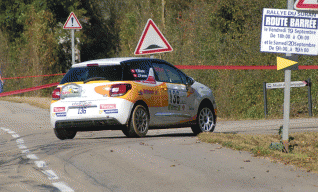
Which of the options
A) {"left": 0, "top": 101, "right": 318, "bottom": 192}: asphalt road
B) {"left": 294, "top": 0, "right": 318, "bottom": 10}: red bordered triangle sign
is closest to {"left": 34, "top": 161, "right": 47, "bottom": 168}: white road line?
{"left": 0, "top": 101, "right": 318, "bottom": 192}: asphalt road

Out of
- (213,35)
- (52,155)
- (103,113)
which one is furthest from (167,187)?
(213,35)

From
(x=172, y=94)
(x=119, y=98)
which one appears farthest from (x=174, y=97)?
(x=119, y=98)

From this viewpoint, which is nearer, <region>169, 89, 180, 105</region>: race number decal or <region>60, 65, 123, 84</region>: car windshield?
<region>60, 65, 123, 84</region>: car windshield

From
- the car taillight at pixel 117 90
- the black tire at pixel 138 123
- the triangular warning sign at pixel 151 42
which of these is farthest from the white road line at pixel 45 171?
the triangular warning sign at pixel 151 42

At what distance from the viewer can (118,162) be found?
9500mm

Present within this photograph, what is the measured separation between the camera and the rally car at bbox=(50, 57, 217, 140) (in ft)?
40.9

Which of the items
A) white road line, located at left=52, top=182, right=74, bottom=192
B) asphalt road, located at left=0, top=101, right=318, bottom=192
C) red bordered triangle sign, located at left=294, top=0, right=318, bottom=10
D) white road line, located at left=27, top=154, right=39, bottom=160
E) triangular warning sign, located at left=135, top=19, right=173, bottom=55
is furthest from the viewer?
triangular warning sign, located at left=135, top=19, right=173, bottom=55

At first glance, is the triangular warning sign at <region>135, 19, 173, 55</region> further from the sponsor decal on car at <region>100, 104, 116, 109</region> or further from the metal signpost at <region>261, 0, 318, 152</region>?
the metal signpost at <region>261, 0, 318, 152</region>

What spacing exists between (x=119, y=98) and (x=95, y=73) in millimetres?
773

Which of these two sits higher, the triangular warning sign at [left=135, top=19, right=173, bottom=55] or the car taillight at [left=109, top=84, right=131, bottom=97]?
the triangular warning sign at [left=135, top=19, right=173, bottom=55]

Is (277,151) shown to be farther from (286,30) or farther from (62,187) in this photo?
(62,187)

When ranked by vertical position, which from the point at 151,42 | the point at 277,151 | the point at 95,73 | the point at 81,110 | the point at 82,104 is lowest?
the point at 277,151

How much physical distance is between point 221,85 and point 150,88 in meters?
12.0

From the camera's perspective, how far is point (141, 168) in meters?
8.94
